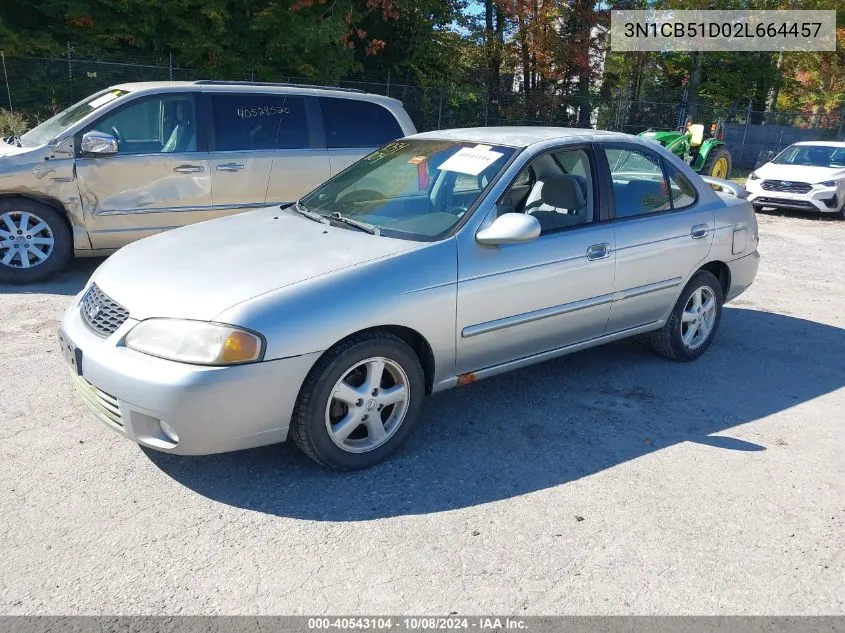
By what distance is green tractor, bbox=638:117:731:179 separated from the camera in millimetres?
15582

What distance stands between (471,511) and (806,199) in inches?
512

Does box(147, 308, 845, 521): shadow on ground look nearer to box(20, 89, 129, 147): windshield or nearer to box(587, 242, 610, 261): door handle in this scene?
box(587, 242, 610, 261): door handle

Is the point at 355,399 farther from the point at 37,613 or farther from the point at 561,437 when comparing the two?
the point at 37,613

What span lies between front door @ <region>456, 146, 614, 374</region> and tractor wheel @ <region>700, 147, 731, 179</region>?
12627 mm

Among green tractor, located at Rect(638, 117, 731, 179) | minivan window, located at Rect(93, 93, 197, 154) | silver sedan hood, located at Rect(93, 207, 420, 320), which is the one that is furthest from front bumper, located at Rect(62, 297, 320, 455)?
green tractor, located at Rect(638, 117, 731, 179)

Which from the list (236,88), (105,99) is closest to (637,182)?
(236,88)

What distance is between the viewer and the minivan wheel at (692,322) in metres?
5.43

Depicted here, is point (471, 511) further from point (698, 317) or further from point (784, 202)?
point (784, 202)

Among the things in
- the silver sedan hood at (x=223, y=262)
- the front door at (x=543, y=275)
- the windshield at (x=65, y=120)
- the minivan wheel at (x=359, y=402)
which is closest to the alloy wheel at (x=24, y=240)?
the windshield at (x=65, y=120)

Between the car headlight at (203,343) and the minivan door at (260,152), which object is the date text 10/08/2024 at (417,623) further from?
the minivan door at (260,152)

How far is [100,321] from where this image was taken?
365 cm

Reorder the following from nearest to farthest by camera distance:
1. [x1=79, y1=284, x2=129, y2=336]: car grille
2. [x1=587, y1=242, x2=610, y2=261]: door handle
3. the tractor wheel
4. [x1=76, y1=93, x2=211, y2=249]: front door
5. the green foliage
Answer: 1. [x1=79, y1=284, x2=129, y2=336]: car grille
2. [x1=587, y1=242, x2=610, y2=261]: door handle
3. [x1=76, y1=93, x2=211, y2=249]: front door
4. the green foliage
5. the tractor wheel

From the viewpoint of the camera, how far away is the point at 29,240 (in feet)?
22.1

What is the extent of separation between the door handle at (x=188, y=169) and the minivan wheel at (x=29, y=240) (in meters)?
1.11
